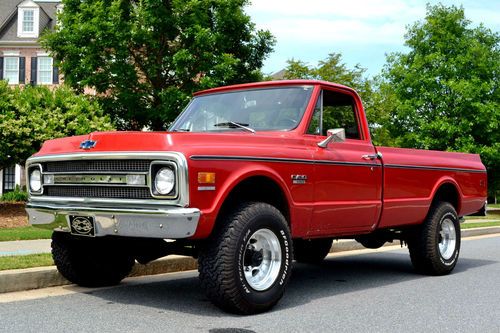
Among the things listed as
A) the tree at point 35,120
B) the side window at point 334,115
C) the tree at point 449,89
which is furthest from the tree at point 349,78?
the side window at point 334,115


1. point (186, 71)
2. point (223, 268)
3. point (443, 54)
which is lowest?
point (223, 268)

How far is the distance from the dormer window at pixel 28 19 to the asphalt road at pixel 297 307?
119 ft

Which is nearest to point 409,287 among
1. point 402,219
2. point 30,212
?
point 402,219

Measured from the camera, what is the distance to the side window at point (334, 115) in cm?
636

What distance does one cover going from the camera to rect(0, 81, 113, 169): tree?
1736 cm

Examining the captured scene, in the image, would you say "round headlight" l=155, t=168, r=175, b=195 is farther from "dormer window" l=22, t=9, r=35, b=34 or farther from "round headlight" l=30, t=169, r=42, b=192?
"dormer window" l=22, t=9, r=35, b=34

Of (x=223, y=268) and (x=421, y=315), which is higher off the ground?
(x=223, y=268)

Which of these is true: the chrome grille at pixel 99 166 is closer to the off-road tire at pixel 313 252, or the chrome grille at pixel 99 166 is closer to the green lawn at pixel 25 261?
the green lawn at pixel 25 261

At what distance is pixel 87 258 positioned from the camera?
6.21 m

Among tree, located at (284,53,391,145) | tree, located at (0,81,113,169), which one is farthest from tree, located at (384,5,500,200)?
tree, located at (0,81,113,169)

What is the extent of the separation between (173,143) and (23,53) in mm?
38200

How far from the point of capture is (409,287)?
6.98m

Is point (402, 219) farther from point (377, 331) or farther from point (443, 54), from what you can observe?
point (443, 54)

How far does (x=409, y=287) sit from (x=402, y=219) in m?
0.80
